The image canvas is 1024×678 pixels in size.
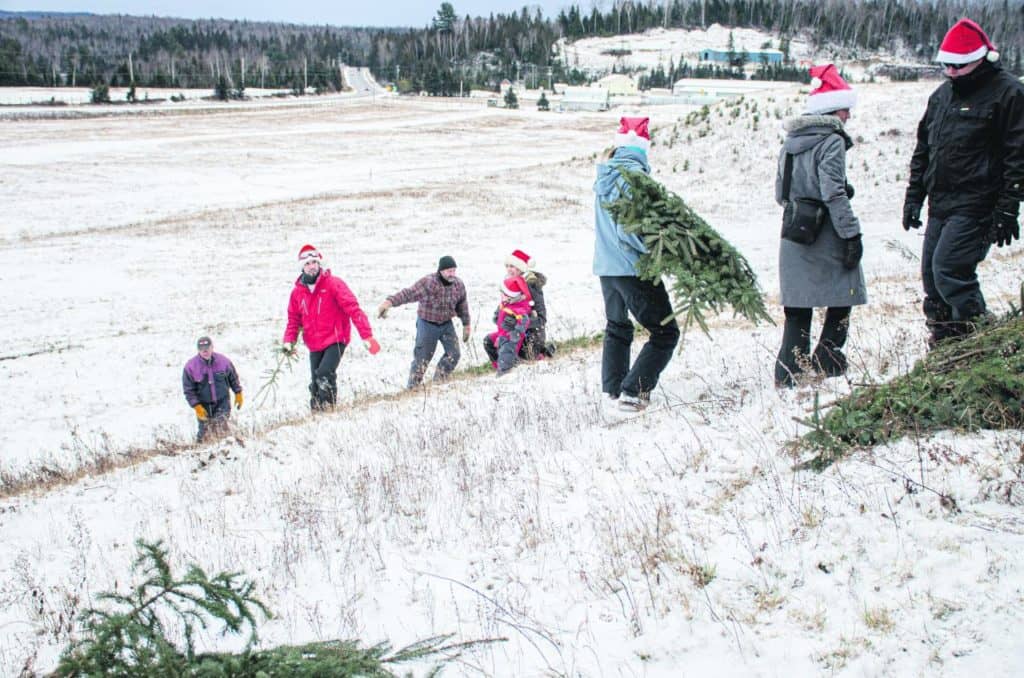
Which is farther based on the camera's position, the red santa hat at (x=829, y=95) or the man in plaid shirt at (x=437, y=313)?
the man in plaid shirt at (x=437, y=313)

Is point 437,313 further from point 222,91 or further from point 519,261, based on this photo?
point 222,91

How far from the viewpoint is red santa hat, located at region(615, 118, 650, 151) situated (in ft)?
17.9

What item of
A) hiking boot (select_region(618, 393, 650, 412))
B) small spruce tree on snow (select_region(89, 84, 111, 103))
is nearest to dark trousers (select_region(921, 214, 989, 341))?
hiking boot (select_region(618, 393, 650, 412))

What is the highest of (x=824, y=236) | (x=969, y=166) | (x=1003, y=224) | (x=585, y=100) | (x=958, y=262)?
(x=585, y=100)

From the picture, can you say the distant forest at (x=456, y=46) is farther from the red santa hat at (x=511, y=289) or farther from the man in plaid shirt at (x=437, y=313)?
the red santa hat at (x=511, y=289)

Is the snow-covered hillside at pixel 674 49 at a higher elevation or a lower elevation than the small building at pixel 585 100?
higher

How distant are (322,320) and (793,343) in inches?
208

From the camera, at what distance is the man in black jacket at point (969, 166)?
16.4ft

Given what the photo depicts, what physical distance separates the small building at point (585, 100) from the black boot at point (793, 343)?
92643 mm

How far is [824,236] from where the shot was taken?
5.34 meters

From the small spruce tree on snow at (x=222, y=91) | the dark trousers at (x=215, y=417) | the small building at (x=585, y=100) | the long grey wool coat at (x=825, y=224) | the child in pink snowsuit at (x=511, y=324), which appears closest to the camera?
the long grey wool coat at (x=825, y=224)

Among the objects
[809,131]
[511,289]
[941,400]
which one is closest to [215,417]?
[511,289]

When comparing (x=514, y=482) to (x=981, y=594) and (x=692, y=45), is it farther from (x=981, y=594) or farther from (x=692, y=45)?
(x=692, y=45)

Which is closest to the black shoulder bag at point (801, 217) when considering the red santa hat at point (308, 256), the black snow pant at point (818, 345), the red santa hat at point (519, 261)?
the black snow pant at point (818, 345)
